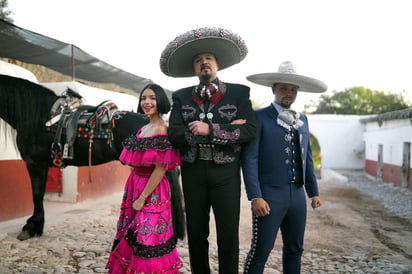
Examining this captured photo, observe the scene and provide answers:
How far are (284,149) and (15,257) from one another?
10.8 feet

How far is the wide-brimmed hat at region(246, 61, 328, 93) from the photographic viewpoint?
2264 millimetres

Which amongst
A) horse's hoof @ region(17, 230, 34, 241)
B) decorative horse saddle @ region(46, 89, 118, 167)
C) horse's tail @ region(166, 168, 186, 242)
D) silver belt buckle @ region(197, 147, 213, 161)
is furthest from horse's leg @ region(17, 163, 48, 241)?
silver belt buckle @ region(197, 147, 213, 161)

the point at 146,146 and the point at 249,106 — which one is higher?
the point at 249,106

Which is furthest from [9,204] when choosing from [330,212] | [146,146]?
[330,212]

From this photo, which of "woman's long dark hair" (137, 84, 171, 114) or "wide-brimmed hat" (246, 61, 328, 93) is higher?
"wide-brimmed hat" (246, 61, 328, 93)

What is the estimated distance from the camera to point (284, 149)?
226 cm

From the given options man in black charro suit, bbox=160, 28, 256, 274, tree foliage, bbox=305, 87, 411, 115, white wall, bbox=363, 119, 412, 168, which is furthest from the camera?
tree foliage, bbox=305, 87, 411, 115

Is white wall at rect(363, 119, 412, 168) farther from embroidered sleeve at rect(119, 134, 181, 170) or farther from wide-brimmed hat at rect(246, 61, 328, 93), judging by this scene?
embroidered sleeve at rect(119, 134, 181, 170)

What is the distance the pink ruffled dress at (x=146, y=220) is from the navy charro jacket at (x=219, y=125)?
0.18 meters

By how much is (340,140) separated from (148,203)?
62.0ft

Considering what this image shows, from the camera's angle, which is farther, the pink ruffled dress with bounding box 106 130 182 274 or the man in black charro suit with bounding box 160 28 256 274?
the pink ruffled dress with bounding box 106 130 182 274

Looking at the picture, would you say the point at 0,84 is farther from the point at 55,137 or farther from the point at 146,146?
the point at 146,146

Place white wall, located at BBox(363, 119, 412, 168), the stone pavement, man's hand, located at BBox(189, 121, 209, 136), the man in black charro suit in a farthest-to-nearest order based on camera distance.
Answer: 1. white wall, located at BBox(363, 119, 412, 168)
2. the stone pavement
3. the man in black charro suit
4. man's hand, located at BBox(189, 121, 209, 136)

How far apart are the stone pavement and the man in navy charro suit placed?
3.97 ft
